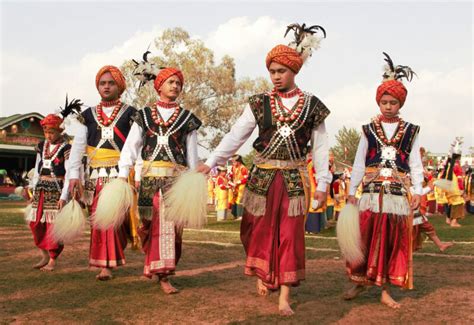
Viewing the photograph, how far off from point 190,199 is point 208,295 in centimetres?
116

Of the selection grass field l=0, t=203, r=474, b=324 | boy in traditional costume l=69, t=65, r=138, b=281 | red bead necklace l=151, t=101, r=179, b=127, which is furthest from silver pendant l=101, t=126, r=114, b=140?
grass field l=0, t=203, r=474, b=324

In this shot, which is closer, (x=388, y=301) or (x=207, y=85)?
(x=388, y=301)

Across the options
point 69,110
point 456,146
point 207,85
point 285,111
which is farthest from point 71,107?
point 207,85

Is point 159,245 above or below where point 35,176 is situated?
below

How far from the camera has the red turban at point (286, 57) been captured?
16.9 feet

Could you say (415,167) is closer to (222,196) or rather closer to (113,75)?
(113,75)

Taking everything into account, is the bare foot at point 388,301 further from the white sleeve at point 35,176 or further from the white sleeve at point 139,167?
the white sleeve at point 35,176

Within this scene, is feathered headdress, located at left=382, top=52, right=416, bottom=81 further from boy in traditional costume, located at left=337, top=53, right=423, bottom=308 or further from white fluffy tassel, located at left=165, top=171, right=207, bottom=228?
white fluffy tassel, located at left=165, top=171, right=207, bottom=228

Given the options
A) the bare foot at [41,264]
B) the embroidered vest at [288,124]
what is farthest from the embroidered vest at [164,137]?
the bare foot at [41,264]

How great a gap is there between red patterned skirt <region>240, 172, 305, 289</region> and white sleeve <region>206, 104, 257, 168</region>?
0.50 m

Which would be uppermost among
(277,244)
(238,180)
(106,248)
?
(238,180)

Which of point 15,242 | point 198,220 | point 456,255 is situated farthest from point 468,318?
point 15,242

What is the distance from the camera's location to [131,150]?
5953mm

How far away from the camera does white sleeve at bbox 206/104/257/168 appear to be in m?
5.23
